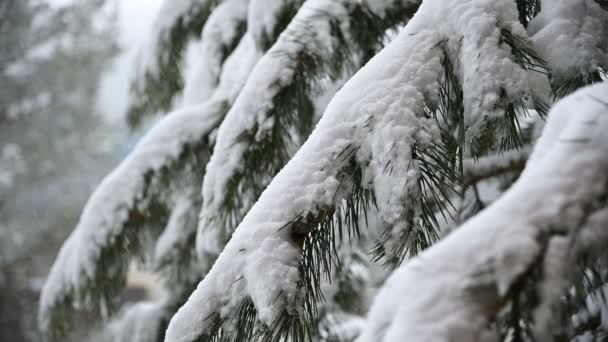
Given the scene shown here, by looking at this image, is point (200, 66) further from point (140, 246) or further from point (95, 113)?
point (95, 113)

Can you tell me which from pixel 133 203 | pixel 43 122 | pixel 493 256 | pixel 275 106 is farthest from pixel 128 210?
pixel 43 122

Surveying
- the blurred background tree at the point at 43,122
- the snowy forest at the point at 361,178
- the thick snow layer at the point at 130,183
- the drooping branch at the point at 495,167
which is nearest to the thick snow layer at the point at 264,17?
the snowy forest at the point at 361,178

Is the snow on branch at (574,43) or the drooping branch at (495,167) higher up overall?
the snow on branch at (574,43)

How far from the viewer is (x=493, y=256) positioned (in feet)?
0.99

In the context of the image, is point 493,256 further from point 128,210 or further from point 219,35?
point 219,35

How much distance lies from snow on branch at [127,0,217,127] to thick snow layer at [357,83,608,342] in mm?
1268

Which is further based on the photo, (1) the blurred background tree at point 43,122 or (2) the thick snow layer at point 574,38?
(1) the blurred background tree at point 43,122

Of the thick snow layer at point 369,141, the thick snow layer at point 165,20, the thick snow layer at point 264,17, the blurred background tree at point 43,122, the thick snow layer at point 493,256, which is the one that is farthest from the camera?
the blurred background tree at point 43,122

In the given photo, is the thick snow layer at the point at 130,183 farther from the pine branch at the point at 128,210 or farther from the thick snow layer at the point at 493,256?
the thick snow layer at the point at 493,256

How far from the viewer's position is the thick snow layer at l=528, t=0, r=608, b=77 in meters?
0.52

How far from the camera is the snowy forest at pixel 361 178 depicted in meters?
0.31

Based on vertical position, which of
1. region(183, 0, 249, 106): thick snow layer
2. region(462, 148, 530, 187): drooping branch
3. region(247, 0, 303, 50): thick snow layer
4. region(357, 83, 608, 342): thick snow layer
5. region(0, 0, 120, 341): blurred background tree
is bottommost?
region(462, 148, 530, 187): drooping branch

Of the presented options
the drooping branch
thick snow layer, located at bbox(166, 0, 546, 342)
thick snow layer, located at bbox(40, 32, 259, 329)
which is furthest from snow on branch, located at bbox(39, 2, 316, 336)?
the drooping branch

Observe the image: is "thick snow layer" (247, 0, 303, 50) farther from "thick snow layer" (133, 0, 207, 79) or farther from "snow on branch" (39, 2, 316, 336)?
"thick snow layer" (133, 0, 207, 79)
